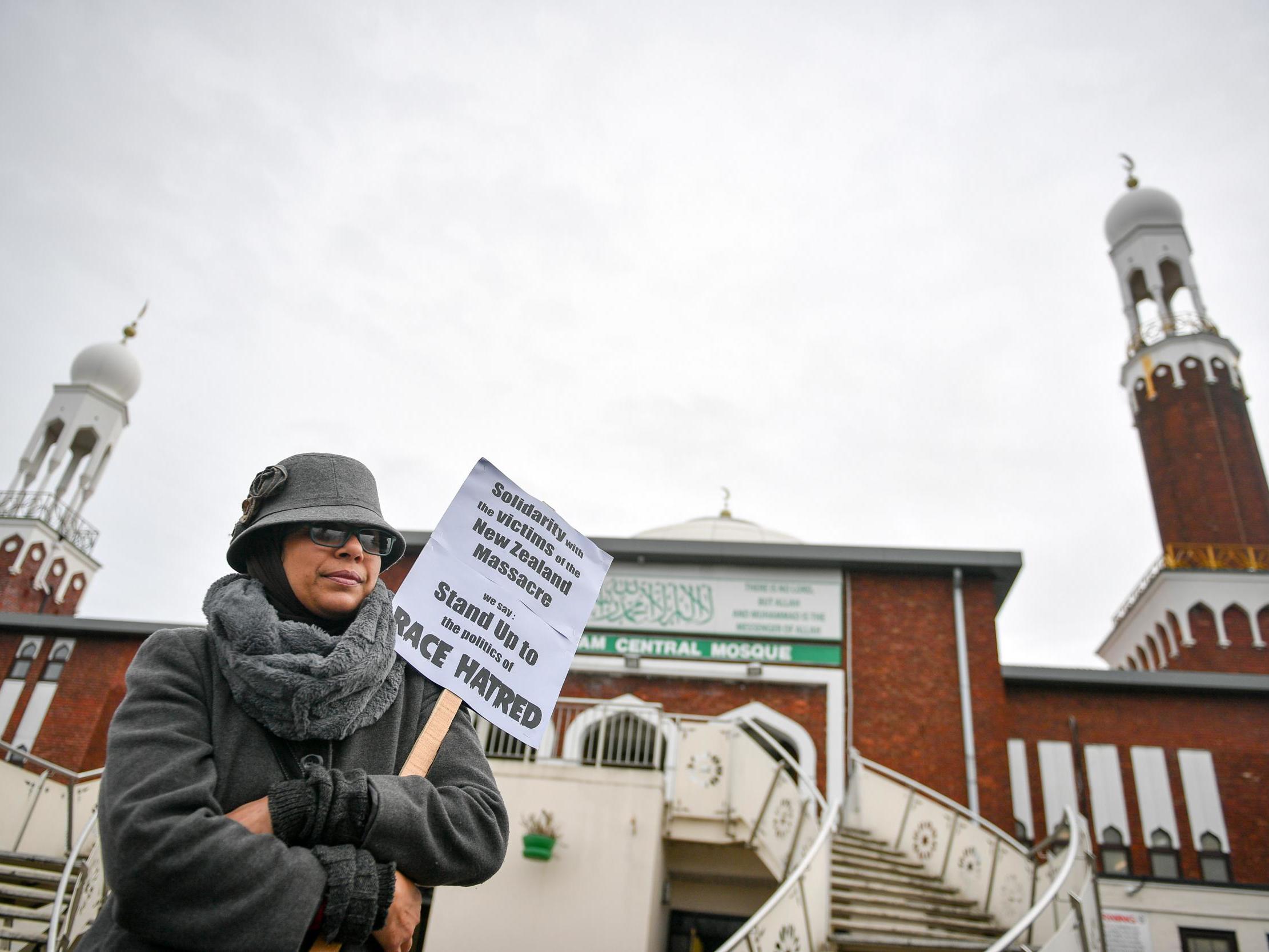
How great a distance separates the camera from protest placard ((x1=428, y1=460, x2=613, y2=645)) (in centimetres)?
288

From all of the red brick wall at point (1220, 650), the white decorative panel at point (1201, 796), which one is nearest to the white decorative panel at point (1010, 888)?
the white decorative panel at point (1201, 796)

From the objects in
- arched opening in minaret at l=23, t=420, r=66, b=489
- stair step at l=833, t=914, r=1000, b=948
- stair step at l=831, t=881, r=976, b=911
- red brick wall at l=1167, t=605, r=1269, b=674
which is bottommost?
stair step at l=833, t=914, r=1000, b=948

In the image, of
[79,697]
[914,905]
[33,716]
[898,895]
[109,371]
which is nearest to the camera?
[914,905]

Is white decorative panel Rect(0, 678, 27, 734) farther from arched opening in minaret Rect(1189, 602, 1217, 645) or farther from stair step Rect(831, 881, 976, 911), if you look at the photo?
arched opening in minaret Rect(1189, 602, 1217, 645)

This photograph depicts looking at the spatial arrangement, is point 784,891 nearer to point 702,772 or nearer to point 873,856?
point 702,772

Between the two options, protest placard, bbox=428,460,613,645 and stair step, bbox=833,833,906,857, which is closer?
protest placard, bbox=428,460,613,645

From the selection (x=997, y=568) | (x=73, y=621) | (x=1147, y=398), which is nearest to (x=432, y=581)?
(x=997, y=568)

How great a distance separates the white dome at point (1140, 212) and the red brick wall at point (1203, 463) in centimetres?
629

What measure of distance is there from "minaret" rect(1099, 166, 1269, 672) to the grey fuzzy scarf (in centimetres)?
2503

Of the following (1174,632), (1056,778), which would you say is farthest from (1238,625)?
(1056,778)

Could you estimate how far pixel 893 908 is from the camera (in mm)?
10336

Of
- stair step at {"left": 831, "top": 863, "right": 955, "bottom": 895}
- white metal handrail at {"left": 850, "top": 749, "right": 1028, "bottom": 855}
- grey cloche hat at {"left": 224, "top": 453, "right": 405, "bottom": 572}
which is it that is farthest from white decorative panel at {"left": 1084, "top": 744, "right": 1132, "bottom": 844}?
grey cloche hat at {"left": 224, "top": 453, "right": 405, "bottom": 572}

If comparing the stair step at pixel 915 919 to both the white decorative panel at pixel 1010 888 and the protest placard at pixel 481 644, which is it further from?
the protest placard at pixel 481 644

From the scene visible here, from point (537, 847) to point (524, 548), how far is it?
857 cm
